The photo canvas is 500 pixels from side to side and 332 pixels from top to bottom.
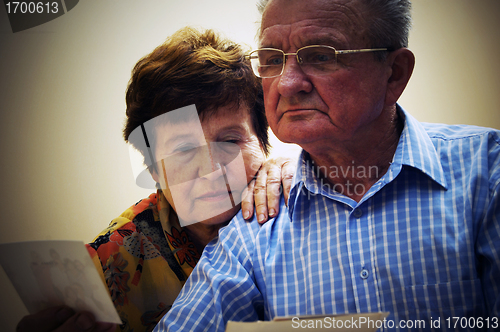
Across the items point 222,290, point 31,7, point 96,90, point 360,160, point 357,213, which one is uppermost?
point 31,7

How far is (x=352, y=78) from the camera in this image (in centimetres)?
99

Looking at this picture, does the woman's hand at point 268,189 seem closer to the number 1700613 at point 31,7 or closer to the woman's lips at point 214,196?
the woman's lips at point 214,196

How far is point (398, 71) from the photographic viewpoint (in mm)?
1077

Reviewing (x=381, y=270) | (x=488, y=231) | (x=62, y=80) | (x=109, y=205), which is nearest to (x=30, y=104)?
(x=62, y=80)

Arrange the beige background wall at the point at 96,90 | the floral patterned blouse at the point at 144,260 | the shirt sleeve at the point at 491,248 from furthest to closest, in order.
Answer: the floral patterned blouse at the point at 144,260 → the beige background wall at the point at 96,90 → the shirt sleeve at the point at 491,248

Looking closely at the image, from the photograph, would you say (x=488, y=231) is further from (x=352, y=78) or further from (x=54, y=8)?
(x=54, y=8)

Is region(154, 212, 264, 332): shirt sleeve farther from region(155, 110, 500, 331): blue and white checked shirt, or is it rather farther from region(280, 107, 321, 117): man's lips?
region(280, 107, 321, 117): man's lips

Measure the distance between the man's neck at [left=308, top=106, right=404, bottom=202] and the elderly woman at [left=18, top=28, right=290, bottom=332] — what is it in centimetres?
20

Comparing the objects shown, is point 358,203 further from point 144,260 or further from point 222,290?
point 144,260

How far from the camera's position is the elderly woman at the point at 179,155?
48.9 inches

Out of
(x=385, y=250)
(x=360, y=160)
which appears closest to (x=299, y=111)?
(x=360, y=160)

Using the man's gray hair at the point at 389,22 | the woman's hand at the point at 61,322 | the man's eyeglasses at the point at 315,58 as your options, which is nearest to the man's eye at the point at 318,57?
the man's eyeglasses at the point at 315,58

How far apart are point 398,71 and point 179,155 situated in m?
0.74

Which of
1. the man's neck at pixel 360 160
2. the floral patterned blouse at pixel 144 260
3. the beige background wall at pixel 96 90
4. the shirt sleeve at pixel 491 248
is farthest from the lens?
the floral patterned blouse at pixel 144 260
